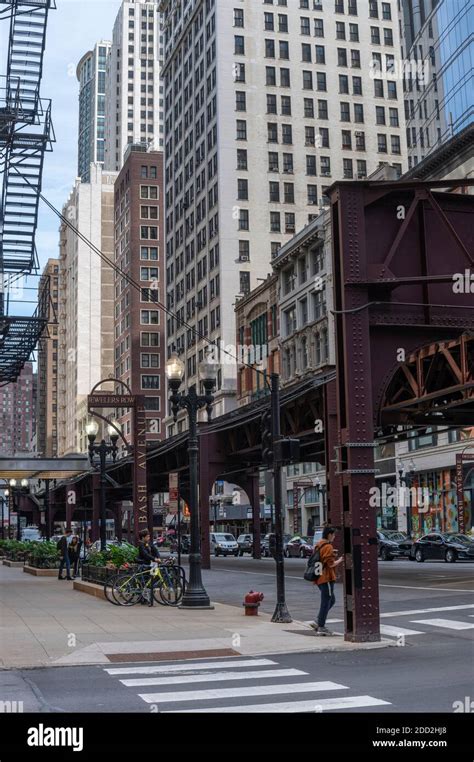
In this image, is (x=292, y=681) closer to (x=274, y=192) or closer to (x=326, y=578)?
(x=326, y=578)

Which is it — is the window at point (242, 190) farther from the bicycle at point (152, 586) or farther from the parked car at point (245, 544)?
the bicycle at point (152, 586)

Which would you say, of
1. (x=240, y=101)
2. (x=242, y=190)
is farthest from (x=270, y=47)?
(x=242, y=190)

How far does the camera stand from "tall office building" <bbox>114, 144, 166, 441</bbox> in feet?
453

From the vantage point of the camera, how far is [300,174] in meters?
102

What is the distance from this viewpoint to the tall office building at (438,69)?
65.4 m

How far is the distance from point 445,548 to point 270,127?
6514 centimetres

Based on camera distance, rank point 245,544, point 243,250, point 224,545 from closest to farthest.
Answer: point 224,545
point 245,544
point 243,250

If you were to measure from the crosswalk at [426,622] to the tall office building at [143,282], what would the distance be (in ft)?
Answer: 376

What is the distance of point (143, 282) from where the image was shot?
14162cm

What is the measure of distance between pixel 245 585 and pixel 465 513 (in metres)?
33.4

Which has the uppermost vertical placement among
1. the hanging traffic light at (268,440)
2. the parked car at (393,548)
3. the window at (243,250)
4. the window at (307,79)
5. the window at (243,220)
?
the window at (307,79)

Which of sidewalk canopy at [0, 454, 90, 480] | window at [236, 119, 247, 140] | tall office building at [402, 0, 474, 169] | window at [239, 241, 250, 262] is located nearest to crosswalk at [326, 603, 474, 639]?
sidewalk canopy at [0, 454, 90, 480]

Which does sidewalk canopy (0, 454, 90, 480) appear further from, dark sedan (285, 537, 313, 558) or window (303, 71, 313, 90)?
window (303, 71, 313, 90)

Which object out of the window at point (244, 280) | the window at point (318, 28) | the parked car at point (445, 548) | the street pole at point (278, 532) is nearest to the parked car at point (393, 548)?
the parked car at point (445, 548)
